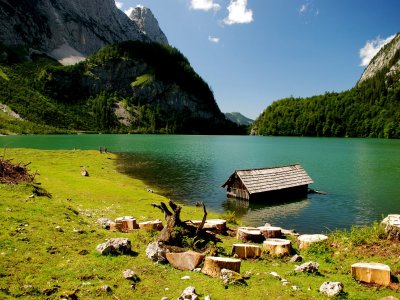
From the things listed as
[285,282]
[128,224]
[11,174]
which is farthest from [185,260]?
[11,174]

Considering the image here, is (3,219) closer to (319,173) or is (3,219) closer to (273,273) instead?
(273,273)

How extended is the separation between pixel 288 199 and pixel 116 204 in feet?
74.5

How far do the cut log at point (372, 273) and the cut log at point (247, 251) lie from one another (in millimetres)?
4174

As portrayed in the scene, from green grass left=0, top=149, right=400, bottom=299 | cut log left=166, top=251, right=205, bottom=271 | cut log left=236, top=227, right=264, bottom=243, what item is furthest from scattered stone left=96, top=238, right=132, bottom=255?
cut log left=236, top=227, right=264, bottom=243

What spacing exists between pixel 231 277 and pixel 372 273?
5.47m

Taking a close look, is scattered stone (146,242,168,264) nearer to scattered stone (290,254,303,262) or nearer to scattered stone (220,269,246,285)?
scattered stone (220,269,246,285)

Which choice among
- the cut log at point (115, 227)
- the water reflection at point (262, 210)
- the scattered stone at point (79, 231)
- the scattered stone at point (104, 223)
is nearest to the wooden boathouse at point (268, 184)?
the water reflection at point (262, 210)

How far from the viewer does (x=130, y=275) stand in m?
12.3

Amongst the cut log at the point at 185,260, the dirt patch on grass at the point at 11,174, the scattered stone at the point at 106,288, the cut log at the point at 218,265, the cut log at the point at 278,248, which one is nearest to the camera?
the scattered stone at the point at 106,288

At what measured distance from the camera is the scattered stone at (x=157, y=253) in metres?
14.1

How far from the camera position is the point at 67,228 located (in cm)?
1689

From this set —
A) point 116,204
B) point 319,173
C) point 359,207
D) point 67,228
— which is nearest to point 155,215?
point 116,204

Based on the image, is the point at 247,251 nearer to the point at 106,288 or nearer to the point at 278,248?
the point at 278,248

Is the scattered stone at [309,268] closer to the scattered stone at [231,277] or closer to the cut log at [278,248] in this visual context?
the cut log at [278,248]
